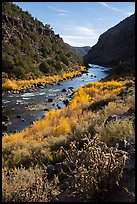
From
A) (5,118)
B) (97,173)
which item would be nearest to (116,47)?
(5,118)

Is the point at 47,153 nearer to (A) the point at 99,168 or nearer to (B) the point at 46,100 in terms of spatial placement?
(A) the point at 99,168

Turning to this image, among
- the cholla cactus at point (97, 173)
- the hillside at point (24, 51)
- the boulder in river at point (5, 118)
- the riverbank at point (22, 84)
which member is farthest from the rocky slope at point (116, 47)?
the cholla cactus at point (97, 173)

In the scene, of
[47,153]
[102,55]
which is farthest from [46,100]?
[102,55]

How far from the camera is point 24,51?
53.8 meters

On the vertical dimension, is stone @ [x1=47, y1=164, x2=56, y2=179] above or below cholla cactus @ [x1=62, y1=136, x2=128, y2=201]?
below

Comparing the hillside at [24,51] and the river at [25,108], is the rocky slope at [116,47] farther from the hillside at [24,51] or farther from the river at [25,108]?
the river at [25,108]

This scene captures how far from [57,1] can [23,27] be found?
61641 millimetres

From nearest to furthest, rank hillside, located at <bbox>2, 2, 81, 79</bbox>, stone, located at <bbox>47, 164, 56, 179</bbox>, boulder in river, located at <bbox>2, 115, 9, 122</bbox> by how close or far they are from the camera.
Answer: stone, located at <bbox>47, 164, 56, 179</bbox> → boulder in river, located at <bbox>2, 115, 9, 122</bbox> → hillside, located at <bbox>2, 2, 81, 79</bbox>

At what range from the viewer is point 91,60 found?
144 meters

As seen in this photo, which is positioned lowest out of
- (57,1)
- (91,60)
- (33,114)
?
(33,114)

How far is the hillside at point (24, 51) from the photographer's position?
139 feet

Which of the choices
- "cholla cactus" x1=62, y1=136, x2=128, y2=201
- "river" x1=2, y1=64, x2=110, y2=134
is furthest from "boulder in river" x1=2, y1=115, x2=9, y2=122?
"cholla cactus" x1=62, y1=136, x2=128, y2=201

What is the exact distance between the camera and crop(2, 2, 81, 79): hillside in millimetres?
42281

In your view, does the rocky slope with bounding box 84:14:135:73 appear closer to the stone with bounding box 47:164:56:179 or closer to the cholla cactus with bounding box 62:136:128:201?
the stone with bounding box 47:164:56:179
